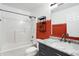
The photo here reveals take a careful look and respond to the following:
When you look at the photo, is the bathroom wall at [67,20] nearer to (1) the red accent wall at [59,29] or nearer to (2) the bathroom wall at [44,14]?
(1) the red accent wall at [59,29]

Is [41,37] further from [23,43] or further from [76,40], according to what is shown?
[76,40]

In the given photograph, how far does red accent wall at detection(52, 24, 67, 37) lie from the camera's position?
6.09 feet

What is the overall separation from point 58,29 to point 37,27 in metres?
0.93

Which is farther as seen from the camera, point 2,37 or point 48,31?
point 48,31

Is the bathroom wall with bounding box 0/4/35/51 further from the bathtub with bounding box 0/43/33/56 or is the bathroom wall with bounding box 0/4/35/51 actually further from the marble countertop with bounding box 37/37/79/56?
the marble countertop with bounding box 37/37/79/56

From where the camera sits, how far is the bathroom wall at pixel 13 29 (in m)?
1.95

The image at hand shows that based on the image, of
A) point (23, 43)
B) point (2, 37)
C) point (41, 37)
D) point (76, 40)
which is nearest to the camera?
point (76, 40)

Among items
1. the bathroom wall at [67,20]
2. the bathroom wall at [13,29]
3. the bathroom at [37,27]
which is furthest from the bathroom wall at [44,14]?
the bathroom wall at [13,29]

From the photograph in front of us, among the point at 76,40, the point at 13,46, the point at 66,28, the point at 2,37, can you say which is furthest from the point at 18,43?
the point at 76,40

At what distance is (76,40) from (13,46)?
1.77m

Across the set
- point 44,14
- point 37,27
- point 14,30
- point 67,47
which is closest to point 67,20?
point 67,47

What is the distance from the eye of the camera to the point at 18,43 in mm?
2258

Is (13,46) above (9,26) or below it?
below

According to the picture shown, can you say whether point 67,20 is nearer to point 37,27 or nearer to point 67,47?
point 67,47
